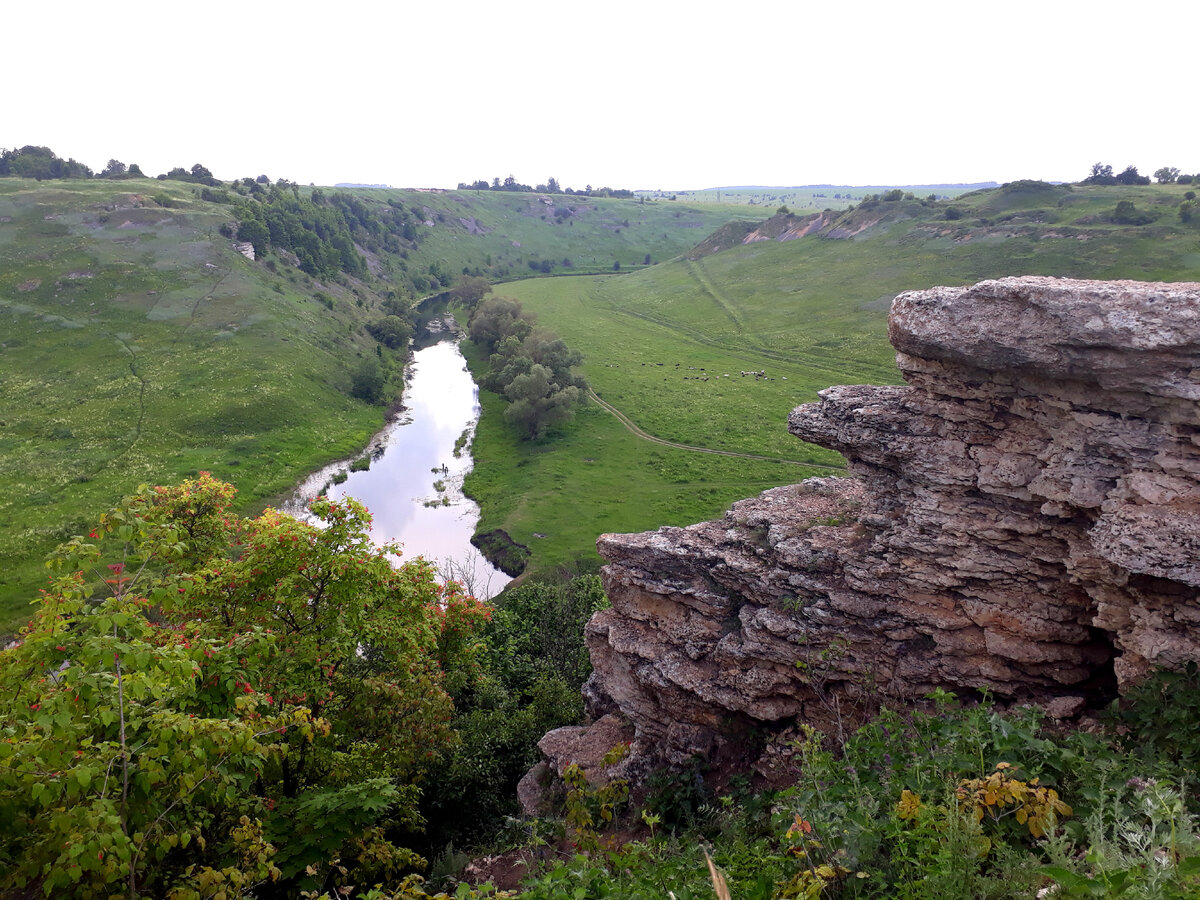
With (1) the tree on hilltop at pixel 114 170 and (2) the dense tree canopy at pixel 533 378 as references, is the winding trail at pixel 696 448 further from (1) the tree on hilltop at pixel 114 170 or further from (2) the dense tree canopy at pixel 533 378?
(1) the tree on hilltop at pixel 114 170

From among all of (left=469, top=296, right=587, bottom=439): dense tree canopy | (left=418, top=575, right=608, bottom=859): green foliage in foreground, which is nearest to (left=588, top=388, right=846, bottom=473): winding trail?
(left=469, top=296, right=587, bottom=439): dense tree canopy

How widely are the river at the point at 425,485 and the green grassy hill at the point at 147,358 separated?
3.13 m

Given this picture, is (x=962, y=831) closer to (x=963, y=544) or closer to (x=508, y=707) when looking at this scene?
(x=963, y=544)

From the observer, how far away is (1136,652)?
475 inches

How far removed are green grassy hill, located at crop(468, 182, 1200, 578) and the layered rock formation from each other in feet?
98.9

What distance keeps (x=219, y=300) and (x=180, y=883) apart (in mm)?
99906

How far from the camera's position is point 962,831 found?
722 centimetres

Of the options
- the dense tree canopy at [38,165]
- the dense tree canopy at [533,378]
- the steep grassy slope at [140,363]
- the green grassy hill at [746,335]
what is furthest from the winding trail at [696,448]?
the dense tree canopy at [38,165]

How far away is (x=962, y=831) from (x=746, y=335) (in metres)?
101

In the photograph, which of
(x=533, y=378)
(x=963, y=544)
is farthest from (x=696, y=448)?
(x=963, y=544)

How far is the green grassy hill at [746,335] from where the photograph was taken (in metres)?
57.0

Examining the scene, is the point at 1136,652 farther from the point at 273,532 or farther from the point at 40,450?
the point at 40,450

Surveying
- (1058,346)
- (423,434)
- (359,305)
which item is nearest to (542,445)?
(423,434)

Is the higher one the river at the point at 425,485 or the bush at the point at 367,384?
the bush at the point at 367,384
